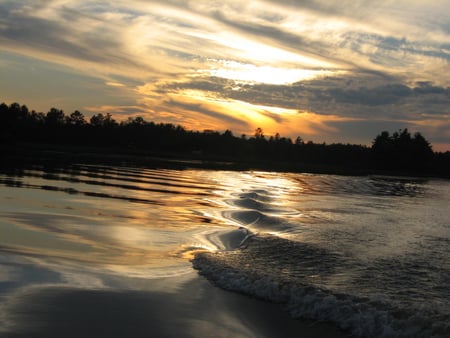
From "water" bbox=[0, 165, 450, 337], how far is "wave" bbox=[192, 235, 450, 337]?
2 cm

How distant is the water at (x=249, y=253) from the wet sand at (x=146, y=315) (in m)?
0.30

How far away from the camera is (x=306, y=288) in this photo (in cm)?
745

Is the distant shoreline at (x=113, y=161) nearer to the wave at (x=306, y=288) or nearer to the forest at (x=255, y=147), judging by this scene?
the forest at (x=255, y=147)

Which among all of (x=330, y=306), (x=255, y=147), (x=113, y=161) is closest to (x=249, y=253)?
(x=330, y=306)

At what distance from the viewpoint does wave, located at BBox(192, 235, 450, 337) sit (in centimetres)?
613

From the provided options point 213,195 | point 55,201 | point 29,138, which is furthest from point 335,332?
point 29,138

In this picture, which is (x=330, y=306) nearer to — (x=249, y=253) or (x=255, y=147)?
(x=249, y=253)

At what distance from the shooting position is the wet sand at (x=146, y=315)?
17.7 ft

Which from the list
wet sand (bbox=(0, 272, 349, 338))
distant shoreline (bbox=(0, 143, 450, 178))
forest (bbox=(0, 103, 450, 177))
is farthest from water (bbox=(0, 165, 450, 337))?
forest (bbox=(0, 103, 450, 177))

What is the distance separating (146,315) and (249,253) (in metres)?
4.33

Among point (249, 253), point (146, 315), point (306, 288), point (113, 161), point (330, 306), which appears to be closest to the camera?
point (146, 315)

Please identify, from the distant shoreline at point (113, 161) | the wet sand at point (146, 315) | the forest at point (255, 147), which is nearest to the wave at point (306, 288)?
the wet sand at point (146, 315)

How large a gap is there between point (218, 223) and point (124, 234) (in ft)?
12.0

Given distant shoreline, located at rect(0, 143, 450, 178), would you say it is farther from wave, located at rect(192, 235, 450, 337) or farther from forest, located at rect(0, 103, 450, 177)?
wave, located at rect(192, 235, 450, 337)
